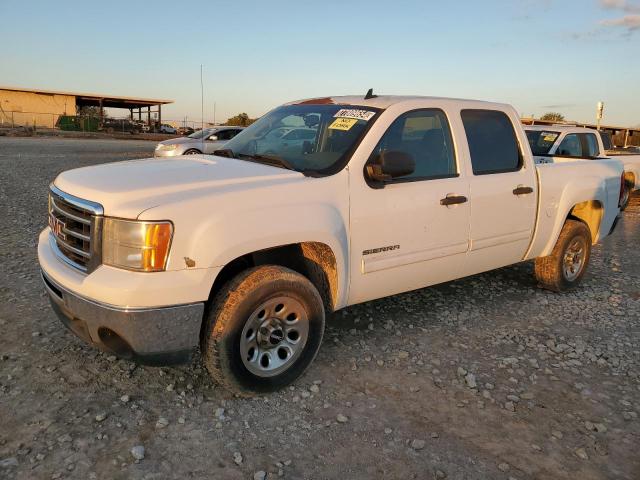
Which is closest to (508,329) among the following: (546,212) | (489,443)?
(546,212)

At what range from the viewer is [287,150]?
4.02m

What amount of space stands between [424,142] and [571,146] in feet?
26.2

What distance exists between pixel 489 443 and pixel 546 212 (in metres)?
2.90

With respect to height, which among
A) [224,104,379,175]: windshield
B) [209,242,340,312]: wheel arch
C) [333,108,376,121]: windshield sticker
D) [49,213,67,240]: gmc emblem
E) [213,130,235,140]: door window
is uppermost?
[213,130,235,140]: door window

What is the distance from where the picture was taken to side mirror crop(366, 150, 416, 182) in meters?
3.50

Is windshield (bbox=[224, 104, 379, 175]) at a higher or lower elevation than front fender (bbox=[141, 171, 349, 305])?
higher

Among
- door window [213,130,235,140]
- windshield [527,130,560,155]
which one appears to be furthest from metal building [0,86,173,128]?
windshield [527,130,560,155]

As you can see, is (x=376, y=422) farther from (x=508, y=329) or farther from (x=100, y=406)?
(x=508, y=329)

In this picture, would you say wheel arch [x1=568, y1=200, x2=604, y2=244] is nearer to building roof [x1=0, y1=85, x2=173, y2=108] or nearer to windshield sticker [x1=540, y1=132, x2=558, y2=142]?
windshield sticker [x1=540, y1=132, x2=558, y2=142]

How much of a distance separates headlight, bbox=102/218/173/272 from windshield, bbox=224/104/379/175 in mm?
1174

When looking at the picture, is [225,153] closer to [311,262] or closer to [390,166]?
[311,262]

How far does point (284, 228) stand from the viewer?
124 inches

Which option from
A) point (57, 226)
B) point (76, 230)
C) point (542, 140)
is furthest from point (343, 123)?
point (542, 140)

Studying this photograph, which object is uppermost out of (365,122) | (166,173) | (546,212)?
(365,122)
